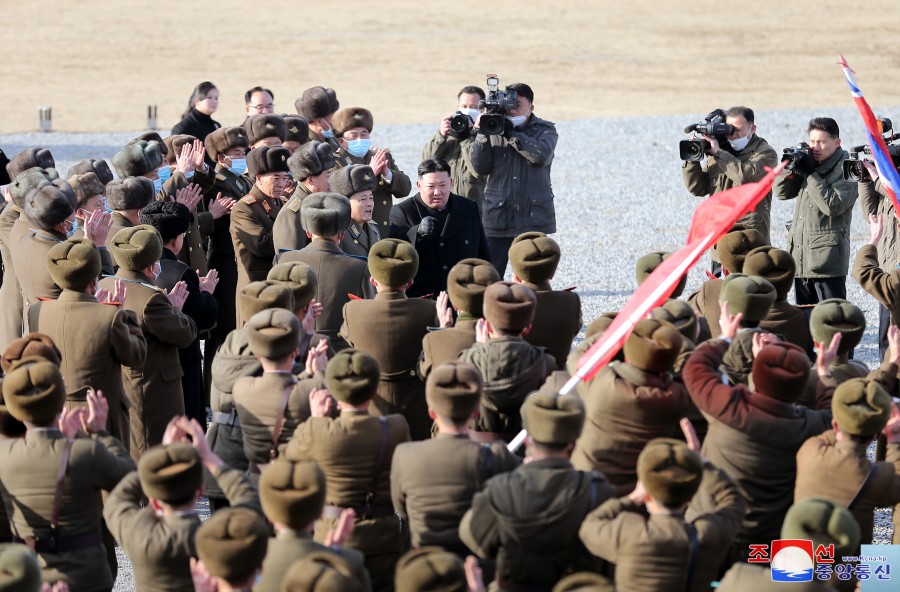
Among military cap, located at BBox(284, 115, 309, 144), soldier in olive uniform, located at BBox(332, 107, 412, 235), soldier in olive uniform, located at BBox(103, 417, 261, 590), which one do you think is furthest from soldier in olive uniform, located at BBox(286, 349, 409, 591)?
military cap, located at BBox(284, 115, 309, 144)

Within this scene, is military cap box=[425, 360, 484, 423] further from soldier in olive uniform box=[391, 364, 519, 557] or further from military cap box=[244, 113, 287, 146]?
military cap box=[244, 113, 287, 146]

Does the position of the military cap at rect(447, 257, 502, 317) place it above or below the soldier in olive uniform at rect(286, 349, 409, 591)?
above

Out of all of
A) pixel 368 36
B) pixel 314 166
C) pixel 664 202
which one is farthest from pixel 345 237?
pixel 368 36

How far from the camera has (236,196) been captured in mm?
9289

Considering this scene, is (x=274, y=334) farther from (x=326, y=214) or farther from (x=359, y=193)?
(x=359, y=193)

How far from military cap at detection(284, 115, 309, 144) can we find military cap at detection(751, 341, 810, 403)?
530 cm

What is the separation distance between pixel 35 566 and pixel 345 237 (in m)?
4.21

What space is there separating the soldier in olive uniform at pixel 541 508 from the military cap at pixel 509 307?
0.96 meters

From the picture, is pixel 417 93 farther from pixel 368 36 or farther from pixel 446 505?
pixel 446 505

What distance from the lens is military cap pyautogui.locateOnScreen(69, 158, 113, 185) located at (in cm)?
839

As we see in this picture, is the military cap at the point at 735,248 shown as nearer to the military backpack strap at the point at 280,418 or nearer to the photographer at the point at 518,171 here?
the military backpack strap at the point at 280,418

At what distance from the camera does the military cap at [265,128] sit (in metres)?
9.44

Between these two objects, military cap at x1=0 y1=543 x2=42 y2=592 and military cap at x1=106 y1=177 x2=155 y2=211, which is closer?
military cap at x1=0 y1=543 x2=42 y2=592

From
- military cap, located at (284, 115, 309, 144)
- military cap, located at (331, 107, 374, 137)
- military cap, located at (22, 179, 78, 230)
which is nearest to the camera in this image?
military cap, located at (22, 179, 78, 230)
